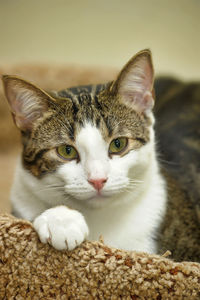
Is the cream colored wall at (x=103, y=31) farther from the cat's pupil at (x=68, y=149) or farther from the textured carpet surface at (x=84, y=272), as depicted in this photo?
the textured carpet surface at (x=84, y=272)

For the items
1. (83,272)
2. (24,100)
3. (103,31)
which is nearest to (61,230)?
(83,272)

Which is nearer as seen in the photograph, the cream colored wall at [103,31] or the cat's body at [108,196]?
the cat's body at [108,196]

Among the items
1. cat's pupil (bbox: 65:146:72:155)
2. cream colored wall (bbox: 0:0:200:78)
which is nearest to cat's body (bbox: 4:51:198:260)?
cat's pupil (bbox: 65:146:72:155)

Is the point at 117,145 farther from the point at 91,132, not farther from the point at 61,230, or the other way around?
the point at 61,230

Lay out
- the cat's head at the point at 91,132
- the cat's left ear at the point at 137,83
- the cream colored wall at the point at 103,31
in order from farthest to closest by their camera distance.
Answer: the cream colored wall at the point at 103,31 → the cat's left ear at the point at 137,83 → the cat's head at the point at 91,132

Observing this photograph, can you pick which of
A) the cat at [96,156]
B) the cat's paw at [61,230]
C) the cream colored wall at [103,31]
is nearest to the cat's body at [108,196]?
the cat at [96,156]

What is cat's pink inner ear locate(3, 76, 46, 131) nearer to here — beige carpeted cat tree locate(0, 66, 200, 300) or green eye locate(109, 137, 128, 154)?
green eye locate(109, 137, 128, 154)

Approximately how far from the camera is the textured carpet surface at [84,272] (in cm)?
92

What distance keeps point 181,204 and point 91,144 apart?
51 cm

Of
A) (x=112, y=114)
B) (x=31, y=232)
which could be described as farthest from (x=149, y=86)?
(x=31, y=232)

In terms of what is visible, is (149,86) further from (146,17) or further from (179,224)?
(146,17)

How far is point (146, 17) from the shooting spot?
8.73 ft

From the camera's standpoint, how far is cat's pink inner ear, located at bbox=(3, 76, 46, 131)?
114cm

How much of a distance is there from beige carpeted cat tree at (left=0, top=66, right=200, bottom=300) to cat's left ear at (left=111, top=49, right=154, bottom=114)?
51cm
